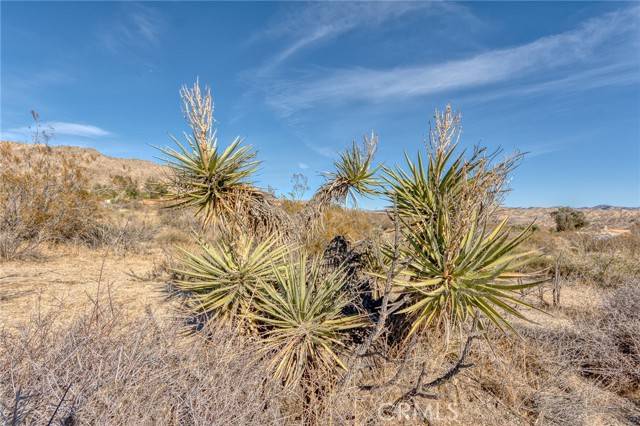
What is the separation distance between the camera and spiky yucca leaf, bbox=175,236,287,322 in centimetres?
351

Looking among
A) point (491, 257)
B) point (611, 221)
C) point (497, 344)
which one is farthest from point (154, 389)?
point (611, 221)

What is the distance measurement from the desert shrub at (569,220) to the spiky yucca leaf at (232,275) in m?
23.2

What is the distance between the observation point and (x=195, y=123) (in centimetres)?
379

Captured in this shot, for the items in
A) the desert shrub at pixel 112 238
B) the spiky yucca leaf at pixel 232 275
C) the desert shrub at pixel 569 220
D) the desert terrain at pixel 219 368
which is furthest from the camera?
the desert shrub at pixel 569 220

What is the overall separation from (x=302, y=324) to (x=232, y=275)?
1.03m

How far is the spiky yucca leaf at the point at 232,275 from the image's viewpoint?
351 centimetres

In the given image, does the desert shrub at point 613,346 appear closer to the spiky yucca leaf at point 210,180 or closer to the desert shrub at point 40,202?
the spiky yucca leaf at point 210,180

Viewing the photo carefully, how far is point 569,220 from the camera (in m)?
21.1

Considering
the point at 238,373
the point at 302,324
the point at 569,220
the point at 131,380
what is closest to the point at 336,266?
the point at 302,324

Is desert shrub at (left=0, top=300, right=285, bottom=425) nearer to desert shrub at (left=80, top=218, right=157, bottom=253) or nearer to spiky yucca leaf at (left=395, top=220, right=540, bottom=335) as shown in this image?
spiky yucca leaf at (left=395, top=220, right=540, bottom=335)

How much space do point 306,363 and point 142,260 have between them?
7459mm

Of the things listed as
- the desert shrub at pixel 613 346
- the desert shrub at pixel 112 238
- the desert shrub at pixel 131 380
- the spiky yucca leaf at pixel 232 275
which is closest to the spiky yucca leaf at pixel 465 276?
the desert shrub at pixel 131 380

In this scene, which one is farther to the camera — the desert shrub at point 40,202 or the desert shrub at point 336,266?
the desert shrub at point 40,202

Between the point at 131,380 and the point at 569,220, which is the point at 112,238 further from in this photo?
the point at 569,220
